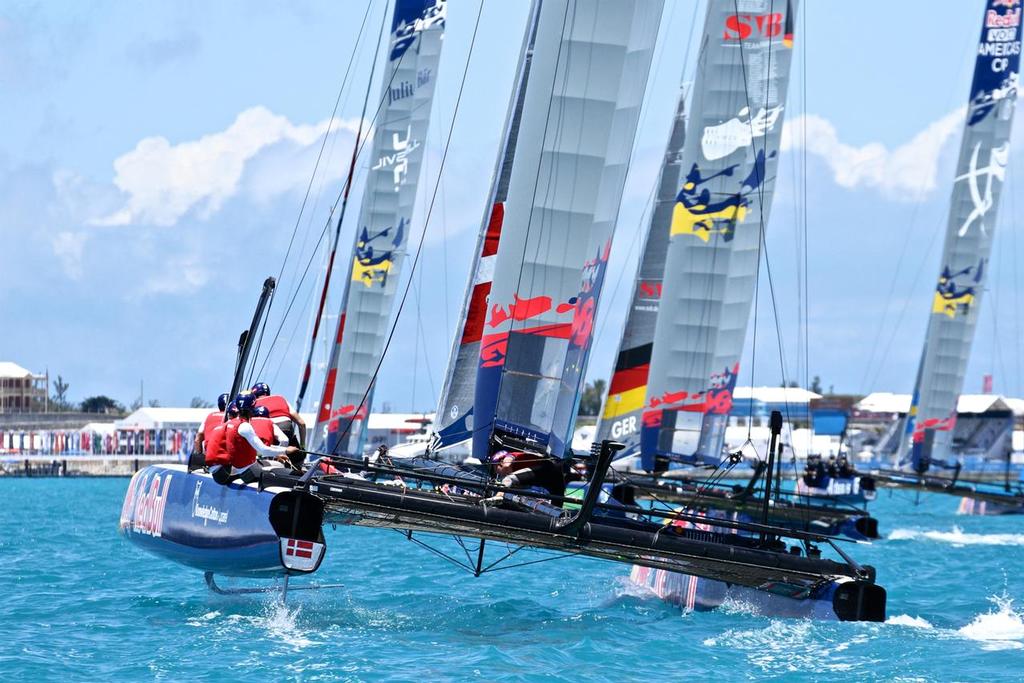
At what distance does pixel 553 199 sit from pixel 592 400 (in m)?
118

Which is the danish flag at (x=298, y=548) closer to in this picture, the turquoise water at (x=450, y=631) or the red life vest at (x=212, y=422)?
the turquoise water at (x=450, y=631)

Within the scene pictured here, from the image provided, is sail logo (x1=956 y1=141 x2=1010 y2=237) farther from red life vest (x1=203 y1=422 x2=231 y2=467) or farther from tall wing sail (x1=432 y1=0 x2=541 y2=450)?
red life vest (x1=203 y1=422 x2=231 y2=467)

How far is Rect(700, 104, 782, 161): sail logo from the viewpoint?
23578 mm

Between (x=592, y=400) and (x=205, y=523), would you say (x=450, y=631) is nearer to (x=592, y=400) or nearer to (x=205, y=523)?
(x=205, y=523)

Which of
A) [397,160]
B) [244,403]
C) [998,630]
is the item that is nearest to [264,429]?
[244,403]

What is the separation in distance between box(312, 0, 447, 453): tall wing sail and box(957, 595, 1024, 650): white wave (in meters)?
13.6

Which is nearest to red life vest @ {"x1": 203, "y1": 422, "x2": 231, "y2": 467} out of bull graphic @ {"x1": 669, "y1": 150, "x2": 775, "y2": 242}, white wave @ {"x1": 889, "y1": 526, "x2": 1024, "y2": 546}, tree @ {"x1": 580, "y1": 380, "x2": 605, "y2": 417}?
bull graphic @ {"x1": 669, "y1": 150, "x2": 775, "y2": 242}

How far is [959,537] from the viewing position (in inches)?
1324

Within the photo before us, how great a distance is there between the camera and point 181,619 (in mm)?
13875

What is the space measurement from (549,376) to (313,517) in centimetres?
309

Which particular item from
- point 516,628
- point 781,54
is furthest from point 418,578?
point 781,54

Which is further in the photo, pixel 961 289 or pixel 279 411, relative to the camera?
pixel 961 289

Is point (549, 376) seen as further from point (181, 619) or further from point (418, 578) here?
point (418, 578)

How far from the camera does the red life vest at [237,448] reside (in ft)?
43.3
